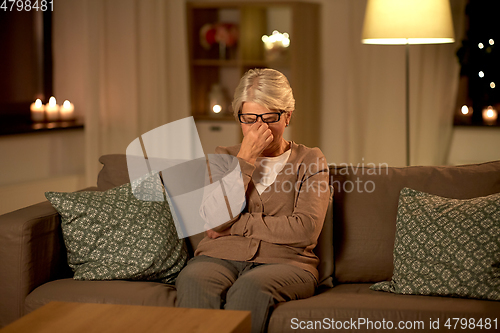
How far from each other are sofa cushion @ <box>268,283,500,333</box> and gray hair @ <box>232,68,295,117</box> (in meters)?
0.68

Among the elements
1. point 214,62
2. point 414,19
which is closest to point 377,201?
point 414,19

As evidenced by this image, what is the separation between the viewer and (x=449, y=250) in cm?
158

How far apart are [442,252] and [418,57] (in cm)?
229

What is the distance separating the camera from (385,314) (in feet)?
4.80

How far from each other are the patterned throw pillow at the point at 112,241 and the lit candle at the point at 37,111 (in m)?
1.69

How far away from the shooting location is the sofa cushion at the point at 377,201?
1.80 meters

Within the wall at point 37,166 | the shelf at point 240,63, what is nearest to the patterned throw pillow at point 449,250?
the wall at point 37,166

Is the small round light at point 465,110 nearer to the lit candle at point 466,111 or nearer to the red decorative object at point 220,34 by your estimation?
the lit candle at point 466,111

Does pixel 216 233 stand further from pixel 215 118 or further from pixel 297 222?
pixel 215 118

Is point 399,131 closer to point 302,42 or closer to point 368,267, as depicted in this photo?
point 302,42

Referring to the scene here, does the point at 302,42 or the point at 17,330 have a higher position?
the point at 302,42

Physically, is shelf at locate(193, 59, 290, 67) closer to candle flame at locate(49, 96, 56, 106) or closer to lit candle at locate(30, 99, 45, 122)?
candle flame at locate(49, 96, 56, 106)

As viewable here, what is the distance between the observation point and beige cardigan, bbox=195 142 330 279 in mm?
1633

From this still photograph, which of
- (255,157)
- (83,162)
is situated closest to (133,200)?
(255,157)
